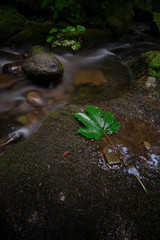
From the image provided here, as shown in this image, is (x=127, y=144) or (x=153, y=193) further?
(x=127, y=144)

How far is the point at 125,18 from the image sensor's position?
21.5 ft

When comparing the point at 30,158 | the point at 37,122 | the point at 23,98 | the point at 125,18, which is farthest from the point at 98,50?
the point at 30,158

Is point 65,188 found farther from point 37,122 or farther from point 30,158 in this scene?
point 37,122

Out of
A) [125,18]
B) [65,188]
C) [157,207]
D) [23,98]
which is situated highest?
[125,18]

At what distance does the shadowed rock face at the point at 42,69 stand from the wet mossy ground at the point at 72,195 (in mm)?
1777

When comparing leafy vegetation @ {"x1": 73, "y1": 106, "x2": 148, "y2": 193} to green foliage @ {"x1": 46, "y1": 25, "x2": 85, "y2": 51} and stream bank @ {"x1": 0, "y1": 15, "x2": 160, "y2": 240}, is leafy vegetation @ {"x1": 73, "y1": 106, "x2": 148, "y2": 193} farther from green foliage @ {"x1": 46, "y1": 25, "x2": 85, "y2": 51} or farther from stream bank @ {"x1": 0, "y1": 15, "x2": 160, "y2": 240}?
green foliage @ {"x1": 46, "y1": 25, "x2": 85, "y2": 51}

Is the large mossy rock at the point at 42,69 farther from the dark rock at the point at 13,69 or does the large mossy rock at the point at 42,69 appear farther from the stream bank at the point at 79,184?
the stream bank at the point at 79,184

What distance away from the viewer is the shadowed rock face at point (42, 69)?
119 inches

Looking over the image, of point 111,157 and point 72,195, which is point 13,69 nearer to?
point 111,157

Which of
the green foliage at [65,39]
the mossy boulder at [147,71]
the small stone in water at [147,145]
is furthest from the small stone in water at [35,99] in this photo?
the green foliage at [65,39]

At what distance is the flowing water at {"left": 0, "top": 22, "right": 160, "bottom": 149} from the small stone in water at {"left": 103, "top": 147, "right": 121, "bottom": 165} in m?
1.15

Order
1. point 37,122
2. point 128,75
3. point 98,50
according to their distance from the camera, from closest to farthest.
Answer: point 37,122 → point 128,75 → point 98,50

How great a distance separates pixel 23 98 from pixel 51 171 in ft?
6.24

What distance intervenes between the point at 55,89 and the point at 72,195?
2.35 meters
